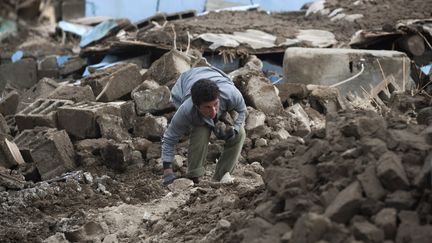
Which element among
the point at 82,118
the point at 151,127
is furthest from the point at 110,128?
the point at 151,127

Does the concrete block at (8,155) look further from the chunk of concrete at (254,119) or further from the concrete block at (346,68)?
the concrete block at (346,68)

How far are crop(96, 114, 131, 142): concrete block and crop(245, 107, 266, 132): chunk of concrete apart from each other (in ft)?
4.31

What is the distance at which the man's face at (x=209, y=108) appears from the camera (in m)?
5.39

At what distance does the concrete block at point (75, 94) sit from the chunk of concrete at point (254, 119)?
6.67 ft

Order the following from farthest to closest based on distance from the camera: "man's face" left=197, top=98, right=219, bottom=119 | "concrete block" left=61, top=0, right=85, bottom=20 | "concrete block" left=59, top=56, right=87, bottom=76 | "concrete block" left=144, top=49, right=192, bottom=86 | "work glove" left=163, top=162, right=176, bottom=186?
"concrete block" left=61, top=0, right=85, bottom=20 < "concrete block" left=59, top=56, right=87, bottom=76 < "concrete block" left=144, top=49, right=192, bottom=86 < "work glove" left=163, top=162, right=176, bottom=186 < "man's face" left=197, top=98, right=219, bottom=119

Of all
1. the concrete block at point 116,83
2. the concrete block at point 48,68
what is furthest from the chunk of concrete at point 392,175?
the concrete block at point 48,68

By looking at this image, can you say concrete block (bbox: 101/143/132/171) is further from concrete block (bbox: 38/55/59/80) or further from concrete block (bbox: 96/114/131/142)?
concrete block (bbox: 38/55/59/80)

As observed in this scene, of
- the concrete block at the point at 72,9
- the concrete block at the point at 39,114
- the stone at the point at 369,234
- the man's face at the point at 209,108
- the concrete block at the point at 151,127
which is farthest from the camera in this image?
the concrete block at the point at 72,9

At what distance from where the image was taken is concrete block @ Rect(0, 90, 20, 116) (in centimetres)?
902

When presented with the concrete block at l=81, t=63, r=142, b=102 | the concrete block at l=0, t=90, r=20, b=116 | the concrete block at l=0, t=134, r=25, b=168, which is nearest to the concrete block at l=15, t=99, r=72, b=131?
the concrete block at l=81, t=63, r=142, b=102

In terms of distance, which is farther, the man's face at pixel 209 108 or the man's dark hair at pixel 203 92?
the man's face at pixel 209 108

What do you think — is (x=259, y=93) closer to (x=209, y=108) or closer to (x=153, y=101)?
(x=153, y=101)

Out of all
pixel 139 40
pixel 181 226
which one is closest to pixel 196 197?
pixel 181 226

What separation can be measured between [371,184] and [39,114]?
5.10 meters
